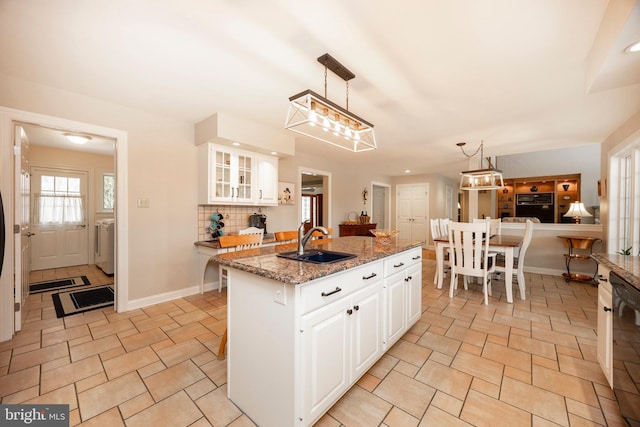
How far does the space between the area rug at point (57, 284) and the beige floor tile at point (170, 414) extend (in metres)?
3.49

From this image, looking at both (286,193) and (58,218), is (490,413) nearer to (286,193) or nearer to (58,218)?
(286,193)

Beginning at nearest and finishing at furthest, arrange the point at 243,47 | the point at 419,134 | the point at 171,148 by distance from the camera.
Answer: the point at 243,47
the point at 171,148
the point at 419,134

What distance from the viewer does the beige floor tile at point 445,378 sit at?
1.69 meters

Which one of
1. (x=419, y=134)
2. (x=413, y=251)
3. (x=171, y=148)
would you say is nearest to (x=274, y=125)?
(x=171, y=148)

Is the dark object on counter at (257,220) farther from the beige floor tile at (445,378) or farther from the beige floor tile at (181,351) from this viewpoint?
the beige floor tile at (445,378)

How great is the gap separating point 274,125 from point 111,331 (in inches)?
116

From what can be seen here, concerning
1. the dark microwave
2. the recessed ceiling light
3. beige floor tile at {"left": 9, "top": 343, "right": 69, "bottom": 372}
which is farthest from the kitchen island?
the dark microwave

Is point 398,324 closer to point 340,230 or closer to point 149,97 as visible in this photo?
point 149,97

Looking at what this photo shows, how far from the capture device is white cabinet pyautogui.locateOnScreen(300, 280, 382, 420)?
1.28 m

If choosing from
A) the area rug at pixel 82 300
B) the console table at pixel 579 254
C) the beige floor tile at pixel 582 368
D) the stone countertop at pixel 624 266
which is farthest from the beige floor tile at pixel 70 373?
the console table at pixel 579 254

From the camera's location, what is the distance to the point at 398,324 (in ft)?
7.04

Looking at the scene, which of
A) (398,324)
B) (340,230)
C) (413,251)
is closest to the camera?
(398,324)

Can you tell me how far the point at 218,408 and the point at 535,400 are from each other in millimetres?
1921

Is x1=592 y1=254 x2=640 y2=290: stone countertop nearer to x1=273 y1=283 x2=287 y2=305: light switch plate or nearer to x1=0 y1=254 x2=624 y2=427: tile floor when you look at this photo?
x1=0 y1=254 x2=624 y2=427: tile floor
